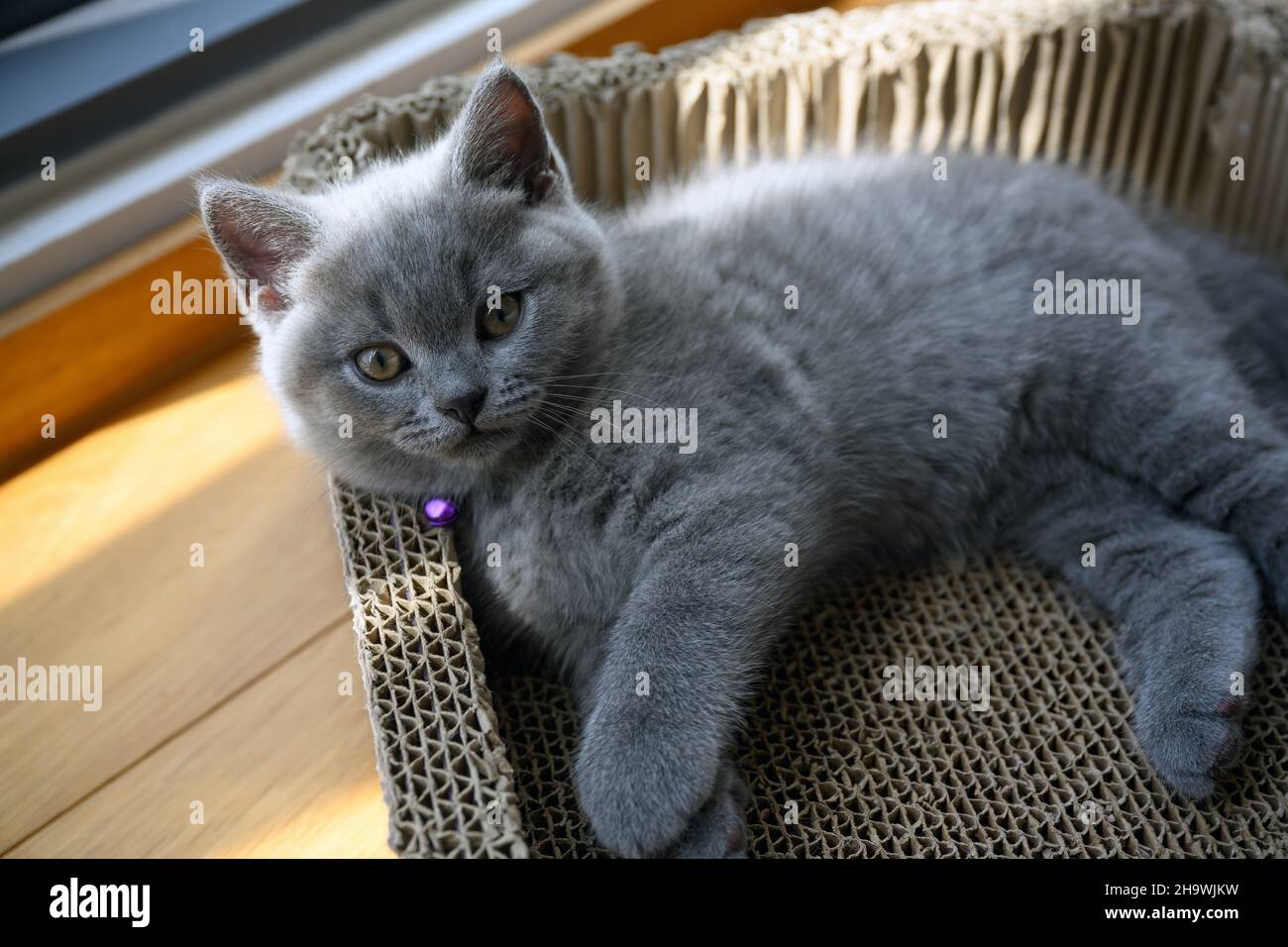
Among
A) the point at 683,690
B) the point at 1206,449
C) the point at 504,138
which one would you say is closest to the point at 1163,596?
the point at 1206,449

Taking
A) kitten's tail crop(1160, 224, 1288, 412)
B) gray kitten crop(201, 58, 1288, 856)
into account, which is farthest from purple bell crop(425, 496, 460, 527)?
kitten's tail crop(1160, 224, 1288, 412)

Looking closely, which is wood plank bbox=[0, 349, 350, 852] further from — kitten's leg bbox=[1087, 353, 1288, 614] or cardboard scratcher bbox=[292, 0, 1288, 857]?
kitten's leg bbox=[1087, 353, 1288, 614]

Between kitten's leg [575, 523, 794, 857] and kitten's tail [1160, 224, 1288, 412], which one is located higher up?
kitten's tail [1160, 224, 1288, 412]

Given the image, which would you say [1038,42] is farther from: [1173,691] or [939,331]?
[1173,691]

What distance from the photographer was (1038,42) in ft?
5.94

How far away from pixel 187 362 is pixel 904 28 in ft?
4.09

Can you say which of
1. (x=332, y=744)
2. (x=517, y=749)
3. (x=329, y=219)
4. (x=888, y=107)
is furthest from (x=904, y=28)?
(x=332, y=744)

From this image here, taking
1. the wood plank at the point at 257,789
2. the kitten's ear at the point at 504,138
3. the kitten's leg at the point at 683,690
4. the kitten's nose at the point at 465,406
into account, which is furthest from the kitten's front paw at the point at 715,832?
the kitten's ear at the point at 504,138

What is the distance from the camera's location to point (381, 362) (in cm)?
130

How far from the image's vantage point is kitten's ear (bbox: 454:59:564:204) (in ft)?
4.32

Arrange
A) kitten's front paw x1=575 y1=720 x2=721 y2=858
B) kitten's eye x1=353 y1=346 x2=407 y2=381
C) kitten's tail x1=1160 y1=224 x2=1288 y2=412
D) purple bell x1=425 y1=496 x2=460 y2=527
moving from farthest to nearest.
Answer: kitten's tail x1=1160 y1=224 x2=1288 y2=412 < purple bell x1=425 y1=496 x2=460 y2=527 < kitten's eye x1=353 y1=346 x2=407 y2=381 < kitten's front paw x1=575 y1=720 x2=721 y2=858

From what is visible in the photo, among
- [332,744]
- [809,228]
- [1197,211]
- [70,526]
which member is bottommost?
[332,744]

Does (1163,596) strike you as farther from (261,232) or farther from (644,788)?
(261,232)

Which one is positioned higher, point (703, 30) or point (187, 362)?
point (703, 30)
